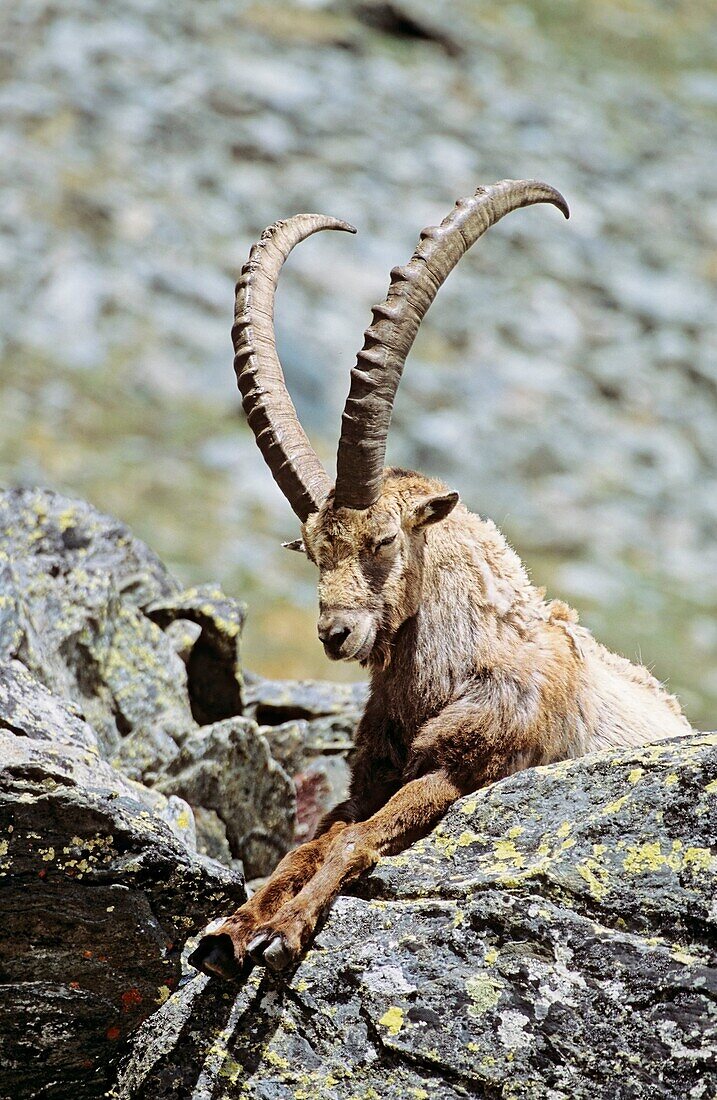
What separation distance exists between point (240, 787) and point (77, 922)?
3.08m

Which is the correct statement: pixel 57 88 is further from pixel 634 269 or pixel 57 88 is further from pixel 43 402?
pixel 634 269

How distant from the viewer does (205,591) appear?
35.9 ft

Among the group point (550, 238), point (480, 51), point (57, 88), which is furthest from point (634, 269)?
point (57, 88)

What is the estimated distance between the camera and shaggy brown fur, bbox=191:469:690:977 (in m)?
Result: 6.62

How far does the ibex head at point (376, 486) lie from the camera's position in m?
6.70

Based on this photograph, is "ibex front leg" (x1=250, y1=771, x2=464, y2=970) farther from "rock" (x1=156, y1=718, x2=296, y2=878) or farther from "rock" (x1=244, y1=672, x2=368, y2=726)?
"rock" (x1=244, y1=672, x2=368, y2=726)

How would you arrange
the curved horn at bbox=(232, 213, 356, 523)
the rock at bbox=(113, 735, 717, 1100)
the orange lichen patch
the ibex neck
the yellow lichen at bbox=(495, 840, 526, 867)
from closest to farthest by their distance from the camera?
the rock at bbox=(113, 735, 717, 1100)
the orange lichen patch
the yellow lichen at bbox=(495, 840, 526, 867)
the ibex neck
the curved horn at bbox=(232, 213, 356, 523)

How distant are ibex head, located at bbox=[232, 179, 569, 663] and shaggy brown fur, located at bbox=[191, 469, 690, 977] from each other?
11 mm

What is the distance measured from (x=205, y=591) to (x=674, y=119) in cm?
3206

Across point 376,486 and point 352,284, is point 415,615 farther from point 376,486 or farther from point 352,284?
point 352,284

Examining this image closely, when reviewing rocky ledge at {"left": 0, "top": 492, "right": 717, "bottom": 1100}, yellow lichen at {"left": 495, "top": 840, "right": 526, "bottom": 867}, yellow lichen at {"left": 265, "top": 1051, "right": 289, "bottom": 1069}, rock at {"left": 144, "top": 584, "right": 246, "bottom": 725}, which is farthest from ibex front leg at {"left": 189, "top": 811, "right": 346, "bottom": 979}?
rock at {"left": 144, "top": 584, "right": 246, "bottom": 725}

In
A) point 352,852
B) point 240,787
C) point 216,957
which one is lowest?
point 216,957

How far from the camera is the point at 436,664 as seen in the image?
7.01 metres

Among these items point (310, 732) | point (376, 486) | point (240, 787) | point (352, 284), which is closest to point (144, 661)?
point (310, 732)
